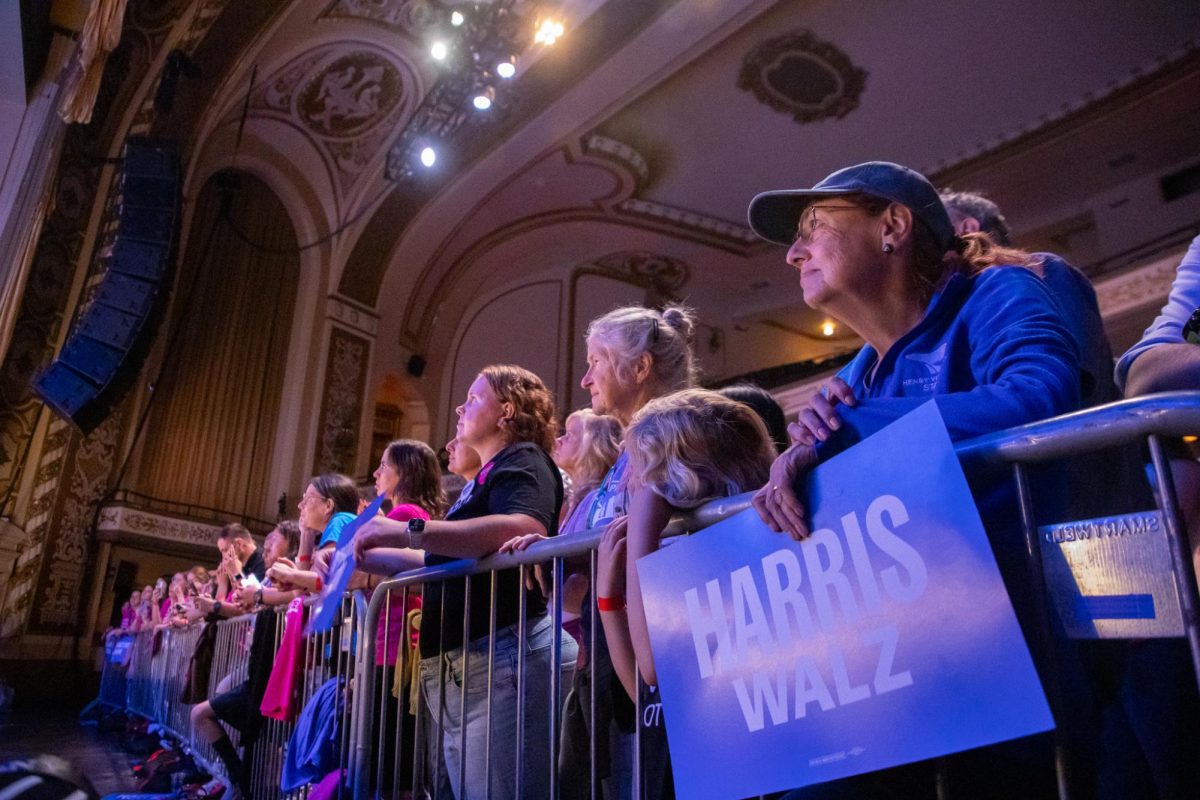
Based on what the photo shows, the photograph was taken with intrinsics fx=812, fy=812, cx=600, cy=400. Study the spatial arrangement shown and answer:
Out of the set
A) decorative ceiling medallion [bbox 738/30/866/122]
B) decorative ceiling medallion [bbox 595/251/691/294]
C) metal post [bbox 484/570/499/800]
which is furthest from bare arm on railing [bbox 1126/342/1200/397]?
decorative ceiling medallion [bbox 595/251/691/294]

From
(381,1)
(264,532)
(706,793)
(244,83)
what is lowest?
(706,793)

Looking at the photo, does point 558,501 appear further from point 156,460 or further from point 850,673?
point 156,460

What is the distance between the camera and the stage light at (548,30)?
8.76 meters

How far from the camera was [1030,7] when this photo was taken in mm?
8836

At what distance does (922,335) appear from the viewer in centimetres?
116

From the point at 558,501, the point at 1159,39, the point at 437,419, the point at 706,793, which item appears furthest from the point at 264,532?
the point at 1159,39

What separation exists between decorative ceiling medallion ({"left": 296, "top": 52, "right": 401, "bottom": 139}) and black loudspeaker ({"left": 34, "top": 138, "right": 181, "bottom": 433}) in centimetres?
237

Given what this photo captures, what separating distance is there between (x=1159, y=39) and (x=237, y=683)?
10.8m

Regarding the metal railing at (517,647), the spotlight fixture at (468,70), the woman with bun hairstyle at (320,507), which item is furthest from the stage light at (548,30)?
the metal railing at (517,647)

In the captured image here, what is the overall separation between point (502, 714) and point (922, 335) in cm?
123

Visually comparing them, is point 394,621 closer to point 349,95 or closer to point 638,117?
point 638,117

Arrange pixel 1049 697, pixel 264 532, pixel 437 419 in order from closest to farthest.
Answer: pixel 1049 697 → pixel 264 532 → pixel 437 419

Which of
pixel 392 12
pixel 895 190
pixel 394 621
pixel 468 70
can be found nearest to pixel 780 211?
pixel 895 190

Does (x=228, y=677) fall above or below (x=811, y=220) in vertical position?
below
